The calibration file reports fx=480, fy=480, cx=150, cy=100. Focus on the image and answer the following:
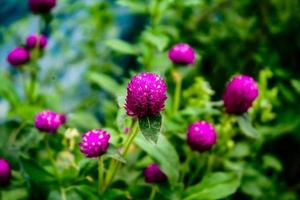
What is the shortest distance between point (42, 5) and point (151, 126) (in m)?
1.04

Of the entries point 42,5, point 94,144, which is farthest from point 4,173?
Result: point 42,5

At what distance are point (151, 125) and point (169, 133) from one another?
2.12 feet

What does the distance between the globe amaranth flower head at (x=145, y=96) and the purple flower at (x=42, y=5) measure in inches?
36.8

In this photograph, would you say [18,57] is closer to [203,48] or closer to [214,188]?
[214,188]

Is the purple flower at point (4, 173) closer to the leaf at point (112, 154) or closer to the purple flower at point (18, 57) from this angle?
the leaf at point (112, 154)

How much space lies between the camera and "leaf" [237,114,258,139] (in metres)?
1.66

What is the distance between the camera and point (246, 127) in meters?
1.68

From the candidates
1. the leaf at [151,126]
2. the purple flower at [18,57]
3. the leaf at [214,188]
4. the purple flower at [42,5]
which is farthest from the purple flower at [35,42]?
the leaf at [151,126]

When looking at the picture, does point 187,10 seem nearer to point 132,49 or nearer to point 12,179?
point 132,49

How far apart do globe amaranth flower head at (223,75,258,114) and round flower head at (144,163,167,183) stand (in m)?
0.33

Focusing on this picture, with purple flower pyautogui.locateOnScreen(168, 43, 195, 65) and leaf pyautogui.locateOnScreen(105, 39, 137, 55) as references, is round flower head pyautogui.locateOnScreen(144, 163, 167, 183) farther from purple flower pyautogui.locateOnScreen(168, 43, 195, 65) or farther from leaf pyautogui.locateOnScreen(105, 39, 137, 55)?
leaf pyautogui.locateOnScreen(105, 39, 137, 55)

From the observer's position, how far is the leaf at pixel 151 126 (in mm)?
1216

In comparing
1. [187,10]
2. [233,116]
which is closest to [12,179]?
[233,116]

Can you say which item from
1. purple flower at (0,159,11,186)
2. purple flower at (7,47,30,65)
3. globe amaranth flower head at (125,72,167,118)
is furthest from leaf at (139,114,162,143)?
purple flower at (7,47,30,65)
